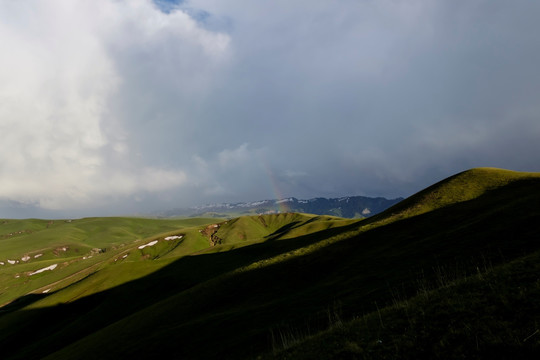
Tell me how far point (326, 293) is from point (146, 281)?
84.1 meters

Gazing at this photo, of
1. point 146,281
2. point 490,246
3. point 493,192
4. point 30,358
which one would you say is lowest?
point 30,358

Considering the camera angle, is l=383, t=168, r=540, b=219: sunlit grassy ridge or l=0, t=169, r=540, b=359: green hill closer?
l=0, t=169, r=540, b=359: green hill

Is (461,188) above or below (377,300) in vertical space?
above

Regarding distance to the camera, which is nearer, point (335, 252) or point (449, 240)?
point (449, 240)

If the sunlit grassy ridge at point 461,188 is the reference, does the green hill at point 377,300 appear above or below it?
below

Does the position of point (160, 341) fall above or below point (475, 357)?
below

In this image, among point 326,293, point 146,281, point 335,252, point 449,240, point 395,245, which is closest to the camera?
point 326,293

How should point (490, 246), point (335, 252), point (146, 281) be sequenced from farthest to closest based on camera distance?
point (146, 281), point (335, 252), point (490, 246)

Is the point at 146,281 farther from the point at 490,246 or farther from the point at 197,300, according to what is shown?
the point at 490,246

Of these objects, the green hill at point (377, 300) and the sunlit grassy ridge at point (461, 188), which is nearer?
the green hill at point (377, 300)

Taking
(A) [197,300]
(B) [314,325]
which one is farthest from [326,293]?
(A) [197,300]

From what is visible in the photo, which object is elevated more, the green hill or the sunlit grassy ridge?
the sunlit grassy ridge

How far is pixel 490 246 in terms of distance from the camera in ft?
95.0

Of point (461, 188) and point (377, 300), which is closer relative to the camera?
point (377, 300)
